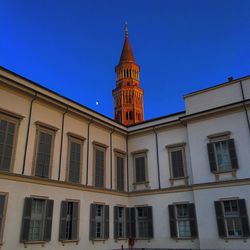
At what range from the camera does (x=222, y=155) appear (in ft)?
59.5

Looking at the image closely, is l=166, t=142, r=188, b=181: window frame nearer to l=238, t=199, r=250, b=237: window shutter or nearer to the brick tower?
l=238, t=199, r=250, b=237: window shutter

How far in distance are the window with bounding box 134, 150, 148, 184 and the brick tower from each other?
1656 inches

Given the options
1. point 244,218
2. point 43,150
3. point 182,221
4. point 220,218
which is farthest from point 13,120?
point 244,218

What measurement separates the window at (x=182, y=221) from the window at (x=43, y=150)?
8.59 metres

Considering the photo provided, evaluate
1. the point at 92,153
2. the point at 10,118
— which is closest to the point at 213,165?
the point at 92,153

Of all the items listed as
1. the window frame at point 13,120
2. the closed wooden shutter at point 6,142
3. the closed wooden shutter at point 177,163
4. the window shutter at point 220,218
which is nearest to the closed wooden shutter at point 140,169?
the closed wooden shutter at point 177,163

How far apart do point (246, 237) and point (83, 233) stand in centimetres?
920

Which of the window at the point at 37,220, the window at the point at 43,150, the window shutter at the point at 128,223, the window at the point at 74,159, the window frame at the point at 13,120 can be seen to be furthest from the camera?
the window shutter at the point at 128,223

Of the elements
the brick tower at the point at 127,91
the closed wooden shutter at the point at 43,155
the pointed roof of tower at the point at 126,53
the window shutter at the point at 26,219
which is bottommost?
the window shutter at the point at 26,219

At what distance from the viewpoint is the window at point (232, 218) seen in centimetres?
1611

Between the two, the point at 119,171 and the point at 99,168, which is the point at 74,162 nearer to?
the point at 99,168

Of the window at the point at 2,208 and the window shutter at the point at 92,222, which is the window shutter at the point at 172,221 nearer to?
the window shutter at the point at 92,222

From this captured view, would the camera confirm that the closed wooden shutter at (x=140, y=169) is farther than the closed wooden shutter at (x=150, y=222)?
Yes

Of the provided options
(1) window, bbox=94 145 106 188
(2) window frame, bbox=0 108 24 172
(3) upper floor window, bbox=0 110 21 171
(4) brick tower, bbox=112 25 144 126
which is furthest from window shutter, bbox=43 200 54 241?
(4) brick tower, bbox=112 25 144 126
